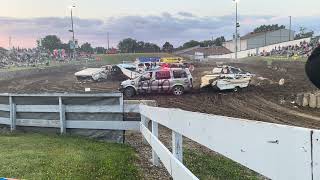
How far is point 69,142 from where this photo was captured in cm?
1131

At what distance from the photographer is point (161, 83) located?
113 feet

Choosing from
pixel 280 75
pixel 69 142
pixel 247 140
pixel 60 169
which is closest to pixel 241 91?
pixel 280 75

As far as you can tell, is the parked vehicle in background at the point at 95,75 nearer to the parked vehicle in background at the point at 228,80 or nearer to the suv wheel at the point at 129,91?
the suv wheel at the point at 129,91

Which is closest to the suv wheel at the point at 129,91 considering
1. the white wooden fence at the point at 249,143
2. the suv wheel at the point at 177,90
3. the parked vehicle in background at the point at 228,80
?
the suv wheel at the point at 177,90

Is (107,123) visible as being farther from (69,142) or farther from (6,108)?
(6,108)

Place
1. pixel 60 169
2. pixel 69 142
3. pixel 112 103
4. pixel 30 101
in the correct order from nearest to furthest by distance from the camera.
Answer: pixel 60 169
pixel 69 142
pixel 112 103
pixel 30 101

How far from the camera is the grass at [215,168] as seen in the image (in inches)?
314

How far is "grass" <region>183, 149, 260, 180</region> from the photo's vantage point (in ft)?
26.2

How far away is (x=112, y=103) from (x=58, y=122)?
1780 mm

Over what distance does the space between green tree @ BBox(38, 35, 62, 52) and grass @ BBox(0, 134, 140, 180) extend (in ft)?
522

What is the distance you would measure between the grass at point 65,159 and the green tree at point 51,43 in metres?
159

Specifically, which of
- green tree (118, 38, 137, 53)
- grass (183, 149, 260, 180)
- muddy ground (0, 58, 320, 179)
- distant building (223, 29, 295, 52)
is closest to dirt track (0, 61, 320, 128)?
muddy ground (0, 58, 320, 179)

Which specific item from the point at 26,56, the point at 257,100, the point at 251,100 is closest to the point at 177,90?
the point at 251,100

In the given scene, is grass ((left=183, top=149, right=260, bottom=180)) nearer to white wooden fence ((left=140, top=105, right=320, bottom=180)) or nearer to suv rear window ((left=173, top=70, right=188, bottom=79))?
white wooden fence ((left=140, top=105, right=320, bottom=180))
